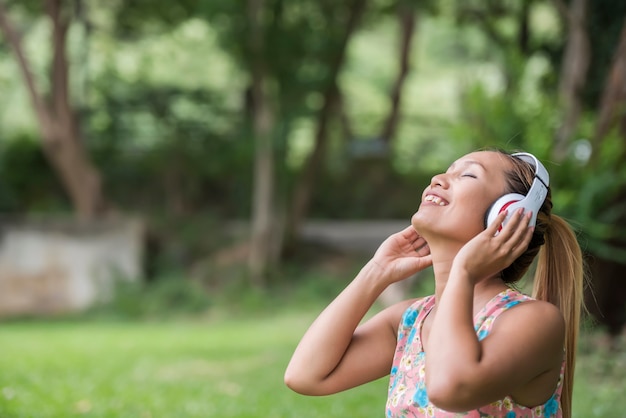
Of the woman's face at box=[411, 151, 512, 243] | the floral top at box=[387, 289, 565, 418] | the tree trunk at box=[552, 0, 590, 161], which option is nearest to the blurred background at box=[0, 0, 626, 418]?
the tree trunk at box=[552, 0, 590, 161]

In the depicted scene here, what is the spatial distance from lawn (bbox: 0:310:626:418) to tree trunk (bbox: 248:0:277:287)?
290 cm

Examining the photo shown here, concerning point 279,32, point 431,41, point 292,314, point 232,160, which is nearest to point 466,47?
point 431,41

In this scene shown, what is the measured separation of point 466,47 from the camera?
3161 centimetres

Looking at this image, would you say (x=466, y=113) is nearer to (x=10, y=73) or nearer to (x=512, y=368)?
(x=512, y=368)

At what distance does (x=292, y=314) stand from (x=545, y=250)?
1391 centimetres

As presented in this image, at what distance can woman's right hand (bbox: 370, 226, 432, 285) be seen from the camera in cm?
265

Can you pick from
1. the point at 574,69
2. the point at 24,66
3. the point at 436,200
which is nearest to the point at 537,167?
the point at 436,200

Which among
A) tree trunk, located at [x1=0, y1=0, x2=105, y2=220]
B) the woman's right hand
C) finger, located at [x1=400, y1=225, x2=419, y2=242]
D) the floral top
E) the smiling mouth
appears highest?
the smiling mouth

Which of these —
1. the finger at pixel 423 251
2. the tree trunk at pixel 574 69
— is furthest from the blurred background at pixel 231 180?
the finger at pixel 423 251

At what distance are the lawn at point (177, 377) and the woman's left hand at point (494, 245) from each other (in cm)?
439

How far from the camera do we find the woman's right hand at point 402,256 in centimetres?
265

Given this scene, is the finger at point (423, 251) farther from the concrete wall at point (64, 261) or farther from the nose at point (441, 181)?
the concrete wall at point (64, 261)

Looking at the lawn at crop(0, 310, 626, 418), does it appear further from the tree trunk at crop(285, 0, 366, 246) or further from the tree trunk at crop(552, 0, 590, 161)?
the tree trunk at crop(285, 0, 366, 246)

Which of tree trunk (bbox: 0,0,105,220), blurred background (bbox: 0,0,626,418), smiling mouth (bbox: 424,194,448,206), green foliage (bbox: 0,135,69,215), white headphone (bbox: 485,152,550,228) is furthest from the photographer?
green foliage (bbox: 0,135,69,215)
